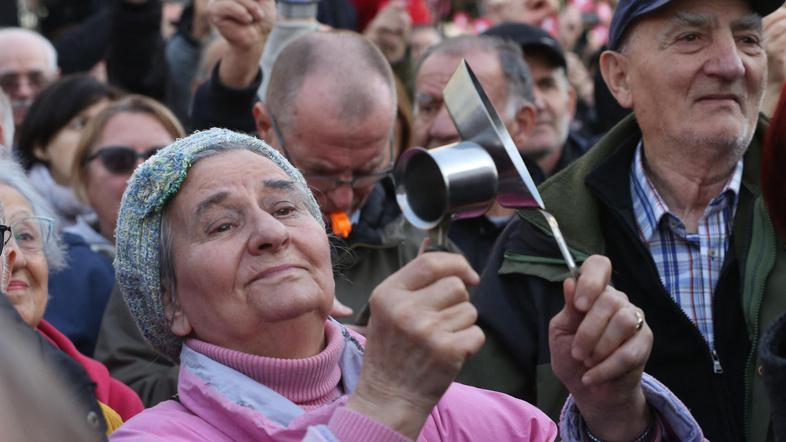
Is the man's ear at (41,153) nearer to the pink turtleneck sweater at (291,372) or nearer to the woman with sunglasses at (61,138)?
the woman with sunglasses at (61,138)

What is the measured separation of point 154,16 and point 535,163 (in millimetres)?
2576

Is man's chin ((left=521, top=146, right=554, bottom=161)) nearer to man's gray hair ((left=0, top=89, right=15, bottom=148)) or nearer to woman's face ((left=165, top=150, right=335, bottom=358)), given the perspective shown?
man's gray hair ((left=0, top=89, right=15, bottom=148))

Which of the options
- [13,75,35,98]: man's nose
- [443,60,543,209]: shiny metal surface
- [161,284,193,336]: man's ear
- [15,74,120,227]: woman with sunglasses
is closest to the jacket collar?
[161,284,193,336]: man's ear

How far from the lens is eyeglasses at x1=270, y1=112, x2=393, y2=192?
4086 millimetres

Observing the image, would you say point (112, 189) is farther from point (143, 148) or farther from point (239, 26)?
point (239, 26)

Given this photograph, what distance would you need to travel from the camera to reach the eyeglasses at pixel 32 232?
365 cm

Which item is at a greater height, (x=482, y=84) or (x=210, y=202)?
(x=210, y=202)

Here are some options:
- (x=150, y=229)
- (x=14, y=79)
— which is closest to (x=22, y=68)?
(x=14, y=79)

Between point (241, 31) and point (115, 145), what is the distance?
957 mm

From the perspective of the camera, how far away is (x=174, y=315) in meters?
2.70

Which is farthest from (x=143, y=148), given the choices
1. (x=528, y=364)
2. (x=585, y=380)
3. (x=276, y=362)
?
(x=585, y=380)

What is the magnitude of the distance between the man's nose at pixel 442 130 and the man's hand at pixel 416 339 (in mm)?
2912

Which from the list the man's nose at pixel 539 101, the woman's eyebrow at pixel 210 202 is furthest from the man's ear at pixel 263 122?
the man's nose at pixel 539 101

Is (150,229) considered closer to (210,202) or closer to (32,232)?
(210,202)
